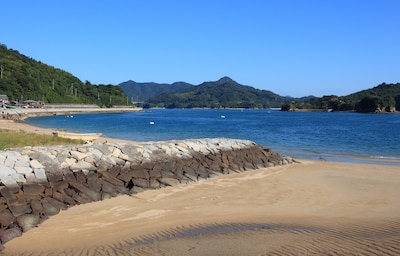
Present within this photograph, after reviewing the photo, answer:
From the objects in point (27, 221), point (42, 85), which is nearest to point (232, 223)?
point (27, 221)

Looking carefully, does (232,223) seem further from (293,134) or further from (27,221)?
(293,134)

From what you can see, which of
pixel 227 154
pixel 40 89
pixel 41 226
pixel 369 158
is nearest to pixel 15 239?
pixel 41 226

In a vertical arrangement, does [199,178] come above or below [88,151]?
below

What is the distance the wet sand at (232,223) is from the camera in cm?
784

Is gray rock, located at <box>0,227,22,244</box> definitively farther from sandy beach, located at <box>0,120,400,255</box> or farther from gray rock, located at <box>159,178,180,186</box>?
gray rock, located at <box>159,178,180,186</box>

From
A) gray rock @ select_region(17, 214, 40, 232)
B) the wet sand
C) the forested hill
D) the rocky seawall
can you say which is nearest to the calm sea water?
the rocky seawall

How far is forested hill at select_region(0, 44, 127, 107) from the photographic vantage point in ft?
407

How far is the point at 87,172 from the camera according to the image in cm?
1239

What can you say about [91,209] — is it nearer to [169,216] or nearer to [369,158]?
[169,216]

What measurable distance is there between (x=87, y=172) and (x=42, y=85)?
143 meters

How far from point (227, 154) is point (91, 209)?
8.93 meters

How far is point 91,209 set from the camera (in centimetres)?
1069

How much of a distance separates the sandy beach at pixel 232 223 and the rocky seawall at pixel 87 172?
0.44 metres

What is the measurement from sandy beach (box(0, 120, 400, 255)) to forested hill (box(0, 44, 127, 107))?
392 ft
